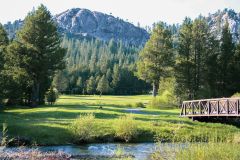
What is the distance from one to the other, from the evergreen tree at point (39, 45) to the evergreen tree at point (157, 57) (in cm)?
1871

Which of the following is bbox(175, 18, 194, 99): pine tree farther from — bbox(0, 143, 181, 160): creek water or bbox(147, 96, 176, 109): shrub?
bbox(0, 143, 181, 160): creek water

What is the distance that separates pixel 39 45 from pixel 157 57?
950 inches

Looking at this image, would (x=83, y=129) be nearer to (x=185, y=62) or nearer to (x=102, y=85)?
(x=185, y=62)

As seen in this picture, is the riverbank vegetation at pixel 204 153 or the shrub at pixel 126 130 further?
the shrub at pixel 126 130

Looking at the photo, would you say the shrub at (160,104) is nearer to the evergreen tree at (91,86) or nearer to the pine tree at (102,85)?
A: the pine tree at (102,85)

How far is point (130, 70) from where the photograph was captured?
6831 inches

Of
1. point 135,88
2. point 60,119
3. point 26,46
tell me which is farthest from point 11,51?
point 135,88

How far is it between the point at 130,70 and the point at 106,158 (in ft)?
470

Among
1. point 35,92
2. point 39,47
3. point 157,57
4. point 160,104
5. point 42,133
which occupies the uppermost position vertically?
point 157,57

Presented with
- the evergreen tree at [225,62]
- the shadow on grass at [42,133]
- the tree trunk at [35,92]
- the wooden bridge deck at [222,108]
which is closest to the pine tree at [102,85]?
the evergreen tree at [225,62]

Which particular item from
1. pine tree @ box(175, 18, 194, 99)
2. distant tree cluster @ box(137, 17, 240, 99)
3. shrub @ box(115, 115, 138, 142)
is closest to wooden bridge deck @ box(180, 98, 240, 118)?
shrub @ box(115, 115, 138, 142)

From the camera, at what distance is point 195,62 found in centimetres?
7894

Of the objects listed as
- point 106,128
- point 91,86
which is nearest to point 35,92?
point 106,128

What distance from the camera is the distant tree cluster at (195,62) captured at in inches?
3027
